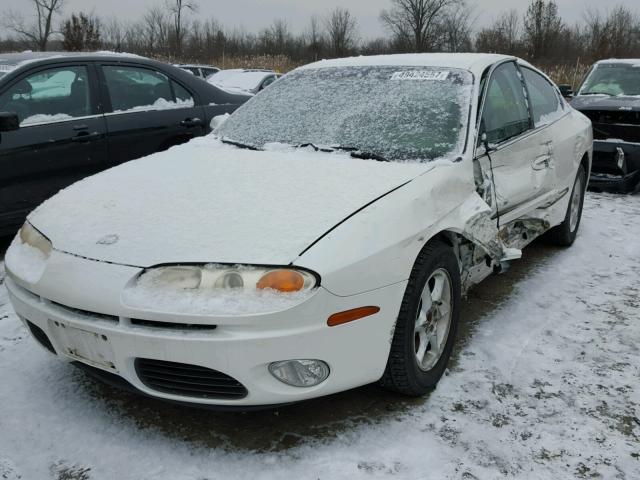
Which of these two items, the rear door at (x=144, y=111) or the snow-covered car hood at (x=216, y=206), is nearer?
the snow-covered car hood at (x=216, y=206)

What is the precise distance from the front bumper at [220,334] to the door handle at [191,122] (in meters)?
3.18

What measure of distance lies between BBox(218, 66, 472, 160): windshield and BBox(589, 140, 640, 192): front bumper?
13.0ft

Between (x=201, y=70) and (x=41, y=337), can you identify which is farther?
(x=201, y=70)

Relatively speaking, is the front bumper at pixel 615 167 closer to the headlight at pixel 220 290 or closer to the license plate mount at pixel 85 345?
the headlight at pixel 220 290

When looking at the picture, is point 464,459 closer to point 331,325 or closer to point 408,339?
point 408,339

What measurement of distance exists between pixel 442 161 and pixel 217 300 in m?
1.32

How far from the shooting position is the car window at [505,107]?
10.4ft

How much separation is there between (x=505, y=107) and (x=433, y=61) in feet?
1.62

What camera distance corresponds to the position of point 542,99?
13.4 ft

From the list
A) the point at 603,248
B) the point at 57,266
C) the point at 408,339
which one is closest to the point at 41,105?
the point at 57,266

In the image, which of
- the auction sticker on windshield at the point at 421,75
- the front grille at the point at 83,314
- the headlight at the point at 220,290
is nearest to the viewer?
the headlight at the point at 220,290

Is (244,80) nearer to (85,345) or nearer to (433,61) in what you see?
(433,61)

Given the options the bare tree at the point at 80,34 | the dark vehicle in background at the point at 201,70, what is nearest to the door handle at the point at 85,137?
the dark vehicle in background at the point at 201,70

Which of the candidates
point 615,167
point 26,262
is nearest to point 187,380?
point 26,262
